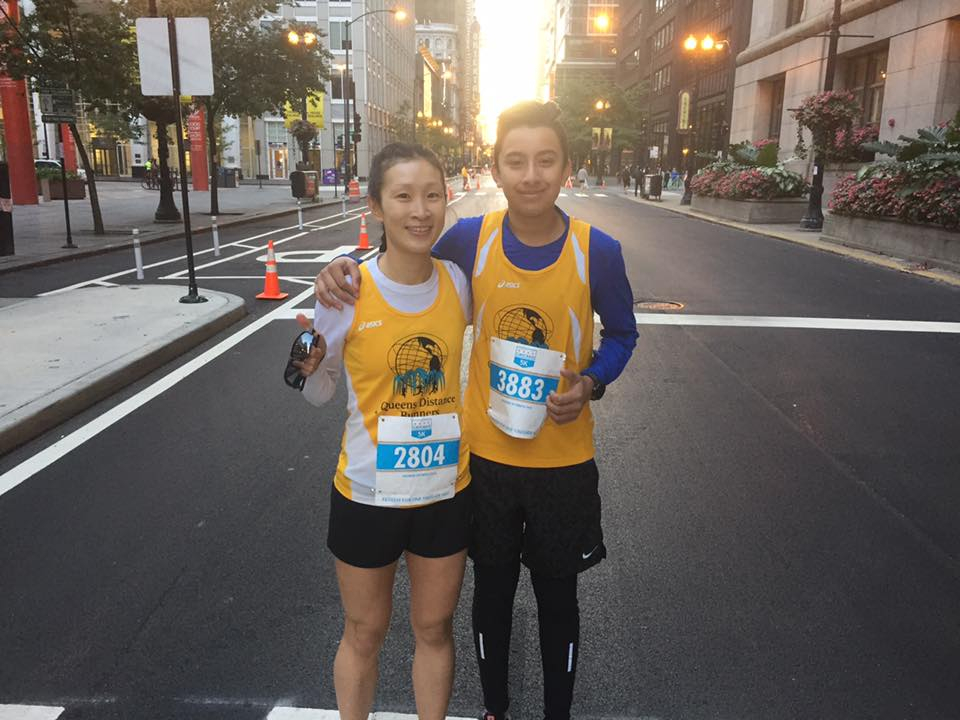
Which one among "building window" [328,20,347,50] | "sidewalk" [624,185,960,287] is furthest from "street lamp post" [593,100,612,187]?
"sidewalk" [624,185,960,287]

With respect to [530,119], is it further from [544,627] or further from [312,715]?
[312,715]

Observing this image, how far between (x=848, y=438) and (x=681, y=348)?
2.89 metres

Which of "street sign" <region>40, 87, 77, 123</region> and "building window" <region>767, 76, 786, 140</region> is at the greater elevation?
"building window" <region>767, 76, 786, 140</region>

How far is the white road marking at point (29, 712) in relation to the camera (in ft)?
9.15

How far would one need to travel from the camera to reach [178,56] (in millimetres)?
10375

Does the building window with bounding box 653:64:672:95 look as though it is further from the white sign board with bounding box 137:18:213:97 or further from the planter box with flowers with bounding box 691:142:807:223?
the white sign board with bounding box 137:18:213:97

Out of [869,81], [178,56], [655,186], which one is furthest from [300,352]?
[655,186]

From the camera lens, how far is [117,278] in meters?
13.7

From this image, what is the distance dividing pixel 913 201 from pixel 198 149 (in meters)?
44.5

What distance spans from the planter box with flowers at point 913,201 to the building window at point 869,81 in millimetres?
12627

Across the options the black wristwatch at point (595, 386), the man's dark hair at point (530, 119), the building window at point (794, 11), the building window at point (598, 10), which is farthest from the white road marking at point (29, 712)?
the building window at point (598, 10)

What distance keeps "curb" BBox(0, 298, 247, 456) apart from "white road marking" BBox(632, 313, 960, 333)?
16.6 feet

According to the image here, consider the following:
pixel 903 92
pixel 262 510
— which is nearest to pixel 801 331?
pixel 262 510

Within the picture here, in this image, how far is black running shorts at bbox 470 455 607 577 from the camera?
2.48 metres
